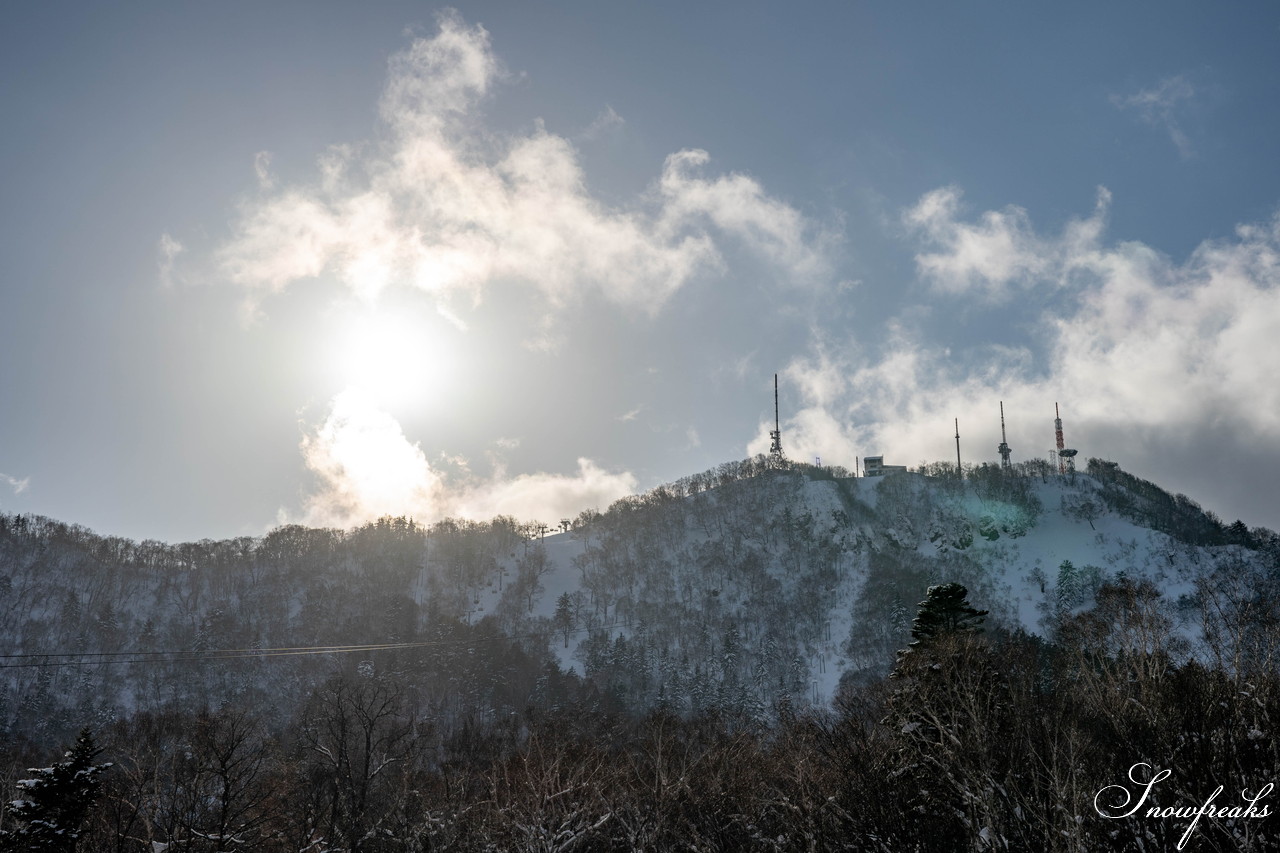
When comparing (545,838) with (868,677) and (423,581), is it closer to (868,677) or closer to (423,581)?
(868,677)

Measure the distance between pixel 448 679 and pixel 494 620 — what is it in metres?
31.4

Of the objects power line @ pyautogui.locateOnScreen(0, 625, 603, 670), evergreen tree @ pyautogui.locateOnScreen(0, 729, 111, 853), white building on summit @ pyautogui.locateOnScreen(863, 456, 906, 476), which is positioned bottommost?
power line @ pyautogui.locateOnScreen(0, 625, 603, 670)

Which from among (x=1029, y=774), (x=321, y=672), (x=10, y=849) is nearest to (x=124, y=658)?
(x=321, y=672)

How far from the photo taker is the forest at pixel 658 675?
25.4 meters

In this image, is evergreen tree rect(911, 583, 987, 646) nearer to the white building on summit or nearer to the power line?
the power line

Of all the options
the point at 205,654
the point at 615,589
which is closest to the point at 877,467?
the point at 615,589

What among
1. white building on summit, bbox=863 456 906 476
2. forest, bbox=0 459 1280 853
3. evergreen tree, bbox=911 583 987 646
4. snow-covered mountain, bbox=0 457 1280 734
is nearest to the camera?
forest, bbox=0 459 1280 853

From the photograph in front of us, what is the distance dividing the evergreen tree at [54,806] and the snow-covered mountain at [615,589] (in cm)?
8469

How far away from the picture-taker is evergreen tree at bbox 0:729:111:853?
1009 inches

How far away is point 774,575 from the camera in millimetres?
171375

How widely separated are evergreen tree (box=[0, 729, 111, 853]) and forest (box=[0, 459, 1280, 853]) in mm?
100
